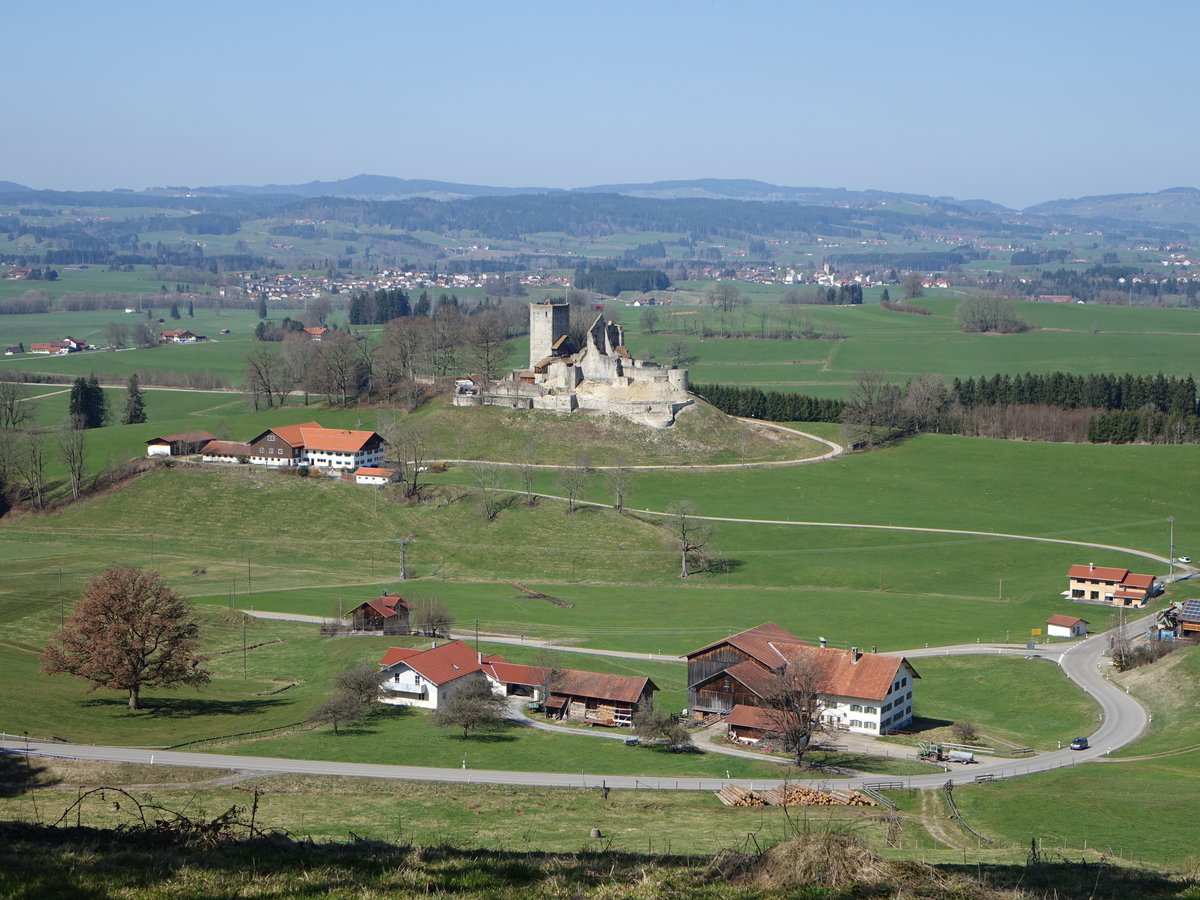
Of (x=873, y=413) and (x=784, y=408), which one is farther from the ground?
(x=873, y=413)

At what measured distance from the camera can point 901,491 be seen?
102 m

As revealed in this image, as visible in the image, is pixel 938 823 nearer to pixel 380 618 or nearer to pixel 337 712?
pixel 337 712

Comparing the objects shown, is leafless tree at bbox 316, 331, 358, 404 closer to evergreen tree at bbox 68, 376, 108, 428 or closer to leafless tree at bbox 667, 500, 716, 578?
evergreen tree at bbox 68, 376, 108, 428

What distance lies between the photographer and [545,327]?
431 feet

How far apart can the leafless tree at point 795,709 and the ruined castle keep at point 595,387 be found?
63257mm

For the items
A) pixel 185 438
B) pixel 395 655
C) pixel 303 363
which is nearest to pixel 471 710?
pixel 395 655

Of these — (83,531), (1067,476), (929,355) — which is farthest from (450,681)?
(929,355)

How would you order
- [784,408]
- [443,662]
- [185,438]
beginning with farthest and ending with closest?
[784,408] → [185,438] → [443,662]

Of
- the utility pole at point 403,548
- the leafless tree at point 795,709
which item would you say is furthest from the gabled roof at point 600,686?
the utility pole at point 403,548

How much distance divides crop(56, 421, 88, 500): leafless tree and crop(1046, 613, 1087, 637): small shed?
7556 cm

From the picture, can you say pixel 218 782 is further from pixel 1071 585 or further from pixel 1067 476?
pixel 1067 476

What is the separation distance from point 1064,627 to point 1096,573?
9480 mm

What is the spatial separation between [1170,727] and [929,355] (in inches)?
5156

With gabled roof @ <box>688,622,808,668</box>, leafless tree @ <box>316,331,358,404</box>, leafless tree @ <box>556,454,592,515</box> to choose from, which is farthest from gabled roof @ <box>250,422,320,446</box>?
gabled roof @ <box>688,622,808,668</box>
